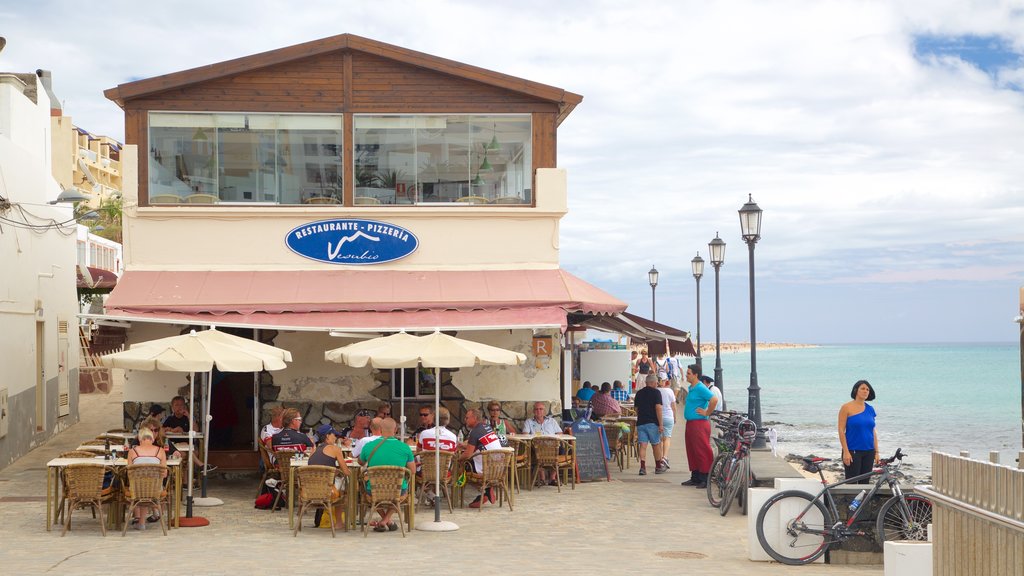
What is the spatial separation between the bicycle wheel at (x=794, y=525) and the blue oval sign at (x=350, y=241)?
8918 millimetres

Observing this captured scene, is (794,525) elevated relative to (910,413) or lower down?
elevated

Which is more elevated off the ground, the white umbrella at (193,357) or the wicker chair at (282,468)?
the white umbrella at (193,357)

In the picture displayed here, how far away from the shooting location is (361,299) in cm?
1784

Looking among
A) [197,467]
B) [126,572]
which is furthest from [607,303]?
[126,572]

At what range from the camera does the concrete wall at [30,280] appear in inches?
812

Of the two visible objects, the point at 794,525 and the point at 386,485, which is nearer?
the point at 794,525

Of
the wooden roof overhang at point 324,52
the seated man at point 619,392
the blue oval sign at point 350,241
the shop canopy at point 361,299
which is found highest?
the wooden roof overhang at point 324,52

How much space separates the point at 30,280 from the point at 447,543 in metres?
14.0

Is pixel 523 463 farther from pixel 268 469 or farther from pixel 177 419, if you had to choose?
pixel 177 419

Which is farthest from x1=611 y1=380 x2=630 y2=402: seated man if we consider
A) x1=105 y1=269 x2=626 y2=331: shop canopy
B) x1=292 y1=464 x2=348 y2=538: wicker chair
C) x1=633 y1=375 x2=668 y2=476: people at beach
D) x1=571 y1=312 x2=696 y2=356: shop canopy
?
x1=292 y1=464 x2=348 y2=538: wicker chair

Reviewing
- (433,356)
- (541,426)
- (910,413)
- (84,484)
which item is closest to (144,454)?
(84,484)

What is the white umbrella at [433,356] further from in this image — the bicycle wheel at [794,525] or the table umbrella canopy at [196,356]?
the bicycle wheel at [794,525]

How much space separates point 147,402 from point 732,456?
30.1 ft

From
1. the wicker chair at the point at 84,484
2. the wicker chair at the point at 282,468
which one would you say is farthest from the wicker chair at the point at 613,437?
the wicker chair at the point at 84,484
